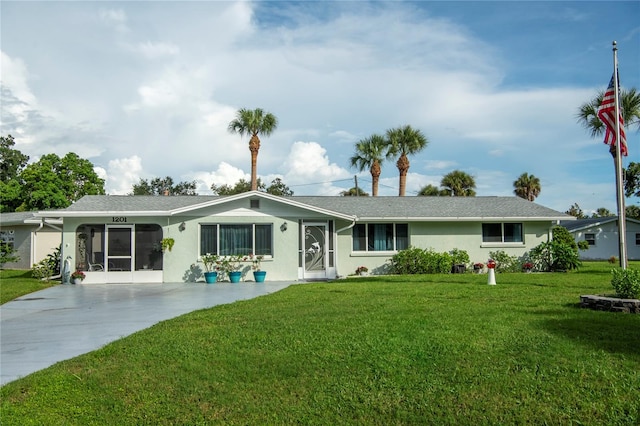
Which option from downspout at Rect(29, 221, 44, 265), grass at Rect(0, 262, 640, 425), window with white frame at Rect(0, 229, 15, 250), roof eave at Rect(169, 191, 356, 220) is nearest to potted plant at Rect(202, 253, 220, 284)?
roof eave at Rect(169, 191, 356, 220)

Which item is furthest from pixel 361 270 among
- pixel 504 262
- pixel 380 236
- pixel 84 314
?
pixel 84 314

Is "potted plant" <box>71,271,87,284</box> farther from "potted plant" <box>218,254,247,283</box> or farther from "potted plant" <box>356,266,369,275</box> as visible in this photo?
"potted plant" <box>356,266,369,275</box>

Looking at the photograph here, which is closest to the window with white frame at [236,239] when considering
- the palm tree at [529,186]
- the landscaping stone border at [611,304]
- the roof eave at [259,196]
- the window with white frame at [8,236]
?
the roof eave at [259,196]

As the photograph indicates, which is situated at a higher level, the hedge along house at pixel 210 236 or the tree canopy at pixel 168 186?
the tree canopy at pixel 168 186

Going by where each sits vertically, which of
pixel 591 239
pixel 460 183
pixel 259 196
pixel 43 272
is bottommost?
pixel 43 272

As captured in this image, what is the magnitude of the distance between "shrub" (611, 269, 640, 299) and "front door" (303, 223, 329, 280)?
12.2 m

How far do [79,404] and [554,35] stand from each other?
14.4 metres

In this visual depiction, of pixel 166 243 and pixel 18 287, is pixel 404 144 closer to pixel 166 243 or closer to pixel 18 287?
pixel 166 243

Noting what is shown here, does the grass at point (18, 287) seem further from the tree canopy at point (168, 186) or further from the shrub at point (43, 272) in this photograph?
the tree canopy at point (168, 186)

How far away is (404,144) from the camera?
3759cm

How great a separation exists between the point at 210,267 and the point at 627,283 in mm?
14000

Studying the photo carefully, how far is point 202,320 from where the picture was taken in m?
10.3

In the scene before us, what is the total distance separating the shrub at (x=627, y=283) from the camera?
387 inches

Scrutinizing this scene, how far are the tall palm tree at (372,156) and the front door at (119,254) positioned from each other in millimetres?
21094
